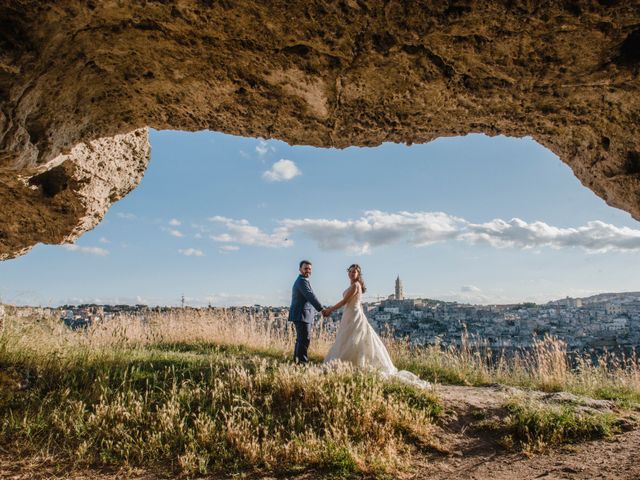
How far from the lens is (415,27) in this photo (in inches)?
89.4

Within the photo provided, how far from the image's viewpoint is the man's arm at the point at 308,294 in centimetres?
796

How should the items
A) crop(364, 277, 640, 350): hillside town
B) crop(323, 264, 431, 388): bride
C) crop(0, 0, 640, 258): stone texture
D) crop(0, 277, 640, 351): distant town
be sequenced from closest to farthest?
1. crop(0, 0, 640, 258): stone texture
2. crop(323, 264, 431, 388): bride
3. crop(0, 277, 640, 351): distant town
4. crop(364, 277, 640, 350): hillside town

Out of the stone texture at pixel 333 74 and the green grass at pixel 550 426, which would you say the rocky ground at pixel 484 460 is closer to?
the green grass at pixel 550 426

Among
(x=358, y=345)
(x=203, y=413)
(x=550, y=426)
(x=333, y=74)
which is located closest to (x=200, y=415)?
(x=203, y=413)

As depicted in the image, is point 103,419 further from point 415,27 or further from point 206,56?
point 415,27

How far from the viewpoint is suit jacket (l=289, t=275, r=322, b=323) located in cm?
805

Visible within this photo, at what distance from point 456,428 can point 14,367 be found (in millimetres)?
6099

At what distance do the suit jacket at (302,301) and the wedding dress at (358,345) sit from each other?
649 mm

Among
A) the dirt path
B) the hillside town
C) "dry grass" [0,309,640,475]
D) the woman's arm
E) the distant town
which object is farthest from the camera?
the hillside town

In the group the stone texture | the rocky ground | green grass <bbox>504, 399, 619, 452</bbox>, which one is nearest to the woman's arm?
the rocky ground

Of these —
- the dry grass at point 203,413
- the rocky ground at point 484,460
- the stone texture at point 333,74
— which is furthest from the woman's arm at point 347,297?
the stone texture at point 333,74

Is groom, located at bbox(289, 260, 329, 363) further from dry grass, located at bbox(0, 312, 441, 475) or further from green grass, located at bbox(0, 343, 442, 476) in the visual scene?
green grass, located at bbox(0, 343, 442, 476)

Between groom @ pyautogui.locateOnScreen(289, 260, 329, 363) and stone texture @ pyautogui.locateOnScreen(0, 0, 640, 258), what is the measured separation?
16.1ft

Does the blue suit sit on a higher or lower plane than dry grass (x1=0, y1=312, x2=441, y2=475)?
higher
